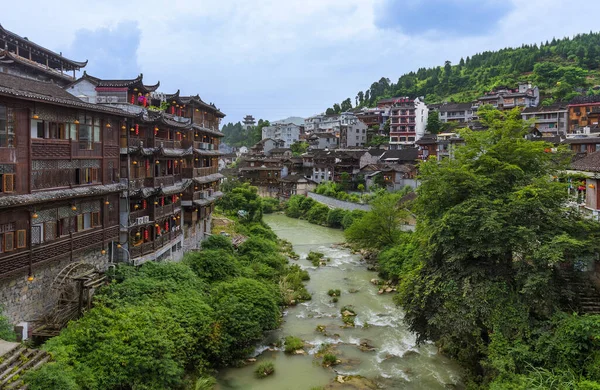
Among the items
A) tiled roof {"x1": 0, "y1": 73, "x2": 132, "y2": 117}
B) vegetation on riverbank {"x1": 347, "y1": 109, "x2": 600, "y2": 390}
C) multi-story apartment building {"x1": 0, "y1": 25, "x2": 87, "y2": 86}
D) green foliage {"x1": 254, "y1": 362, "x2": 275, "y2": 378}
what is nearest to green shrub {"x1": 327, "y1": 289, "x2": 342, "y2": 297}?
vegetation on riverbank {"x1": 347, "y1": 109, "x2": 600, "y2": 390}

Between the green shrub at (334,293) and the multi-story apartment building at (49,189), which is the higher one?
the multi-story apartment building at (49,189)

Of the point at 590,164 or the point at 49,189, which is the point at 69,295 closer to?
the point at 49,189

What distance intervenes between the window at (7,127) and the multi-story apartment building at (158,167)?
769cm

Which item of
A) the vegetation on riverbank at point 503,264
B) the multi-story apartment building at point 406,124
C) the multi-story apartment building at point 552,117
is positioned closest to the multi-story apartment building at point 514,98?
the multi-story apartment building at point 406,124

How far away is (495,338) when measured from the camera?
1600 cm

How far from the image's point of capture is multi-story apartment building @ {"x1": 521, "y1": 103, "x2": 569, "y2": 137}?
67.1 m

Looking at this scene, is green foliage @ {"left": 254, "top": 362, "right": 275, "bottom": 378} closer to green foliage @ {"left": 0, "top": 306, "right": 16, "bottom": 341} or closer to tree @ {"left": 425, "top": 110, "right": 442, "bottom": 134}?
green foliage @ {"left": 0, "top": 306, "right": 16, "bottom": 341}

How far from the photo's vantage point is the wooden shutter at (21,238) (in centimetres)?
1675

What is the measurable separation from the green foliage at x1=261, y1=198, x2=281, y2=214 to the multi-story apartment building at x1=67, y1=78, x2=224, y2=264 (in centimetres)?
3590

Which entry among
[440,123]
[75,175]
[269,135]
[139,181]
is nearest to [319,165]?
[440,123]

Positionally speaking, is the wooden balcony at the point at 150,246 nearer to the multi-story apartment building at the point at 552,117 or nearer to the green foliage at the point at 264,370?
the green foliage at the point at 264,370

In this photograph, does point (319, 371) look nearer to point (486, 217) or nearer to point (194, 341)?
point (194, 341)

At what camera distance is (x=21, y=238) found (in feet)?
55.5

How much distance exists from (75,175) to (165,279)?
6.77 meters
